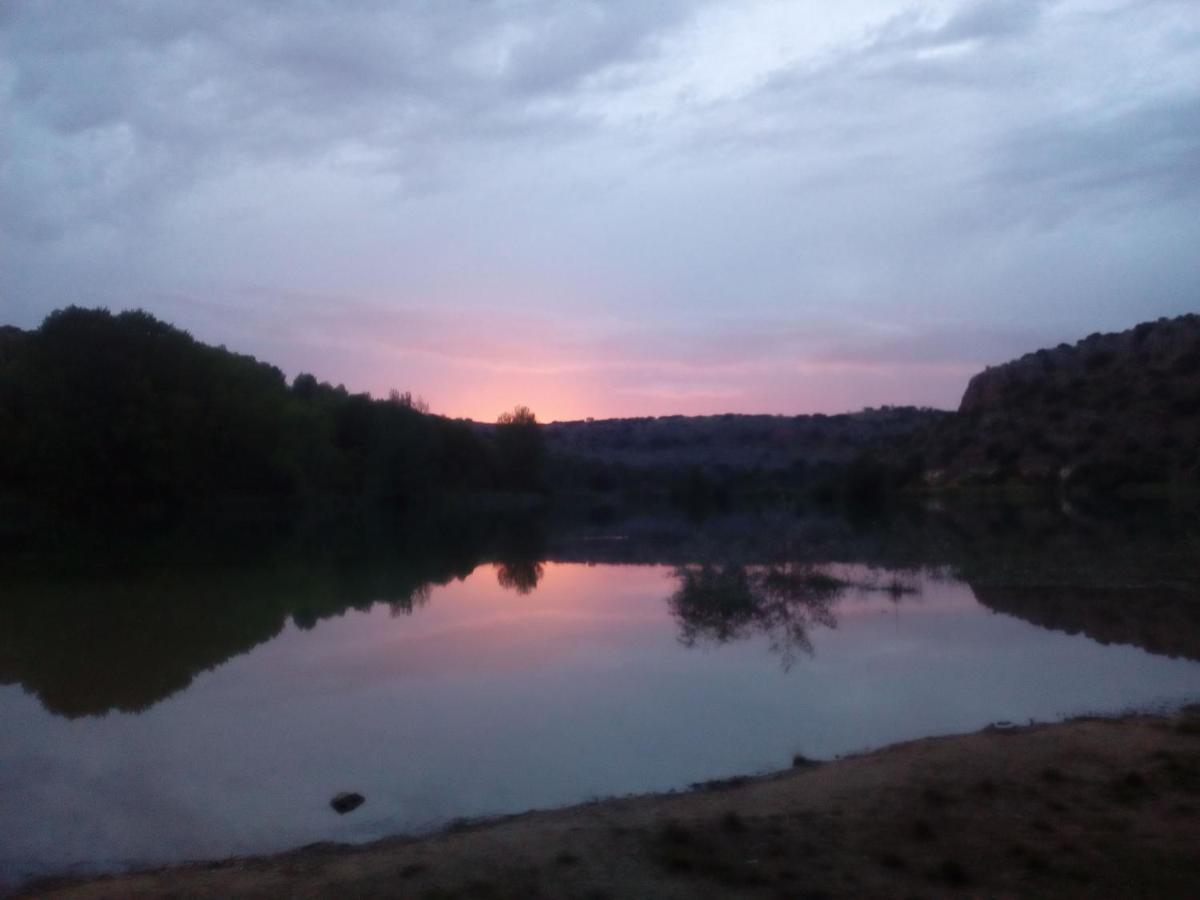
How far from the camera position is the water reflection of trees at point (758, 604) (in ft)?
56.3

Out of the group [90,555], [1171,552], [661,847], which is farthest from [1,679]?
[1171,552]

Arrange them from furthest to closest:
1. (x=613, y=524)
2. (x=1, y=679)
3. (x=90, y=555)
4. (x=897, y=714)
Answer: (x=613, y=524) → (x=90, y=555) → (x=1, y=679) → (x=897, y=714)

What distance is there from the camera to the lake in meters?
9.29

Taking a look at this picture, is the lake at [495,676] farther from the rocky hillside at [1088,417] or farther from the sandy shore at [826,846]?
the rocky hillside at [1088,417]

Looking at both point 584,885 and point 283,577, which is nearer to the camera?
point 584,885

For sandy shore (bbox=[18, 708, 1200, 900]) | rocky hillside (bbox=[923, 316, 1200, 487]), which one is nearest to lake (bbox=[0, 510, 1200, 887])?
sandy shore (bbox=[18, 708, 1200, 900])

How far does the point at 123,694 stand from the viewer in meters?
13.4

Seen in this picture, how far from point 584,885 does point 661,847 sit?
728 mm

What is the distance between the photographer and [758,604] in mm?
19688

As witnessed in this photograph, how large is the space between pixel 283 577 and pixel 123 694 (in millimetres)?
13084

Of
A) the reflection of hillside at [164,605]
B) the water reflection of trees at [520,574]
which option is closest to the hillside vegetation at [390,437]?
the reflection of hillside at [164,605]

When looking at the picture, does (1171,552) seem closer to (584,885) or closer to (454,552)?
(454,552)

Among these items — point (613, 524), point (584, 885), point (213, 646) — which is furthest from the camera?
point (613, 524)

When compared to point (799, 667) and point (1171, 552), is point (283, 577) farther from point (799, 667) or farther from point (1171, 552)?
point (1171, 552)
